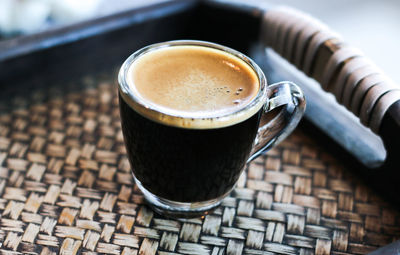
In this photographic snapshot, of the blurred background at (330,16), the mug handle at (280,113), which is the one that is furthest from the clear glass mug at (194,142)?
the blurred background at (330,16)

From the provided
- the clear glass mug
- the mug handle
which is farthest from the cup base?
the mug handle

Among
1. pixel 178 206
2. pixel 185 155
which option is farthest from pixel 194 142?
pixel 178 206

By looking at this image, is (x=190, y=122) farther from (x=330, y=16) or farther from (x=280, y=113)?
(x=330, y=16)

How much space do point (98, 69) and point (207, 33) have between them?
26 centimetres

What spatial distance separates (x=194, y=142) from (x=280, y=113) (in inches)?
7.7

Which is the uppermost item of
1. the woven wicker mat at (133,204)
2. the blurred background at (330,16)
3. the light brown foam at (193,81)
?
the light brown foam at (193,81)

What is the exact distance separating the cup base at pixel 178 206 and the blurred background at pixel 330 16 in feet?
1.29

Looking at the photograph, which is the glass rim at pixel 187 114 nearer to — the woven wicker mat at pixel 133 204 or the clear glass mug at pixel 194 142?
the clear glass mug at pixel 194 142

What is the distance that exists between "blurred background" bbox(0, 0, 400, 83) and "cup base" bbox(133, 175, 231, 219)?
15.5 inches

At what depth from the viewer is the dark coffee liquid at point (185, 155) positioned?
0.67 metres

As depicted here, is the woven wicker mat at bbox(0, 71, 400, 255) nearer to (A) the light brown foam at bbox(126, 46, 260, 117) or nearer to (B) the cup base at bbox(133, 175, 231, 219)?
(B) the cup base at bbox(133, 175, 231, 219)

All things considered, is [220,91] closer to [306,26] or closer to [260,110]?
[260,110]

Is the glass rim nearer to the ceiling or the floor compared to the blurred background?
nearer to the ceiling

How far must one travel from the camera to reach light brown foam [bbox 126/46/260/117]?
69 centimetres
